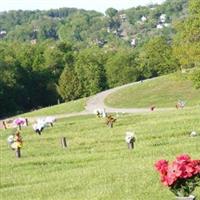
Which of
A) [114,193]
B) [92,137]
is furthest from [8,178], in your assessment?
[92,137]

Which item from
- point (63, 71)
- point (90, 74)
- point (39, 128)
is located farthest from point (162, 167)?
point (63, 71)

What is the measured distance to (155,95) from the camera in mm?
95938

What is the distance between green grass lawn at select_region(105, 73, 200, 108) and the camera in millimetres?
91125

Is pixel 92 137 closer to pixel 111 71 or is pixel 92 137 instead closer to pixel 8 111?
pixel 8 111

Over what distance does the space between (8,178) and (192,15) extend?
4079cm

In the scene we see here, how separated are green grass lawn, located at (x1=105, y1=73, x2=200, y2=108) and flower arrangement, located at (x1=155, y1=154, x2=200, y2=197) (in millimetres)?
69117

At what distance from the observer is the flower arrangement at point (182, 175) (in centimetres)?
1590

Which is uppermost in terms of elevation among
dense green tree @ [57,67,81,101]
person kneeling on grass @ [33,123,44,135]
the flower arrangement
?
the flower arrangement

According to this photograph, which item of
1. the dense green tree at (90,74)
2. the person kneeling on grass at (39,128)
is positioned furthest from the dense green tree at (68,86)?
the person kneeling on grass at (39,128)

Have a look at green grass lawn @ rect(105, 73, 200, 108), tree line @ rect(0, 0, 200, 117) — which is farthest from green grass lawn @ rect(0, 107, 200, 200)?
tree line @ rect(0, 0, 200, 117)

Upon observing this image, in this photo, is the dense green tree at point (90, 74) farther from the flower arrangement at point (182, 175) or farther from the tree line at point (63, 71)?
the flower arrangement at point (182, 175)

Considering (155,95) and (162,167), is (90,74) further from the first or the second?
(162,167)

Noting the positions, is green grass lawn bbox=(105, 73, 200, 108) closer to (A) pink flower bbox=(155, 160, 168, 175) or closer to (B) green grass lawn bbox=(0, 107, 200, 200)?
(B) green grass lawn bbox=(0, 107, 200, 200)

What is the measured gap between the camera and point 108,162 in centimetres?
3228
